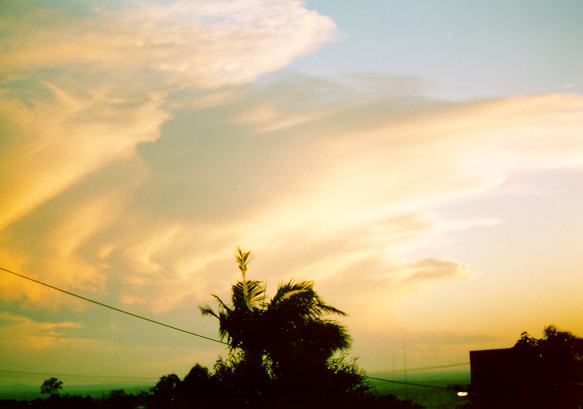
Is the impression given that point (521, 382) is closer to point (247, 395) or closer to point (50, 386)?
point (247, 395)

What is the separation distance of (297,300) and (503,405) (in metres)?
17.2

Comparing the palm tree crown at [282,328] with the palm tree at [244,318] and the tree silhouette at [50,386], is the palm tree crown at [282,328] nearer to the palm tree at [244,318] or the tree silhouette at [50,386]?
the palm tree at [244,318]

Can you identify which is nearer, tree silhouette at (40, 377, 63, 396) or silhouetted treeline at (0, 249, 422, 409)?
silhouetted treeline at (0, 249, 422, 409)

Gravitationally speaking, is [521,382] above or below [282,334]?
below

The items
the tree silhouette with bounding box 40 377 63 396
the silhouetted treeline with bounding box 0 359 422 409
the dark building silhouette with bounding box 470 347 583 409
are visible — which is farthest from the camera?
the tree silhouette with bounding box 40 377 63 396

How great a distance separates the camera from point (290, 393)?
42.2ft

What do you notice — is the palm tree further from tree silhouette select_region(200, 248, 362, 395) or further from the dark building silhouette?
the dark building silhouette

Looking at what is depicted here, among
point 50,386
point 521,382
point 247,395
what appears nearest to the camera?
point 247,395

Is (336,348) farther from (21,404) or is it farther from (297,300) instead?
(21,404)

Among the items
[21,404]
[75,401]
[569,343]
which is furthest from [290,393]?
[569,343]

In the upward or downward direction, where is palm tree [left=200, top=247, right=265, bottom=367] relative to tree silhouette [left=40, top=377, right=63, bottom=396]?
upward

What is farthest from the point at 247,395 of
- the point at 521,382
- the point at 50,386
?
the point at 50,386

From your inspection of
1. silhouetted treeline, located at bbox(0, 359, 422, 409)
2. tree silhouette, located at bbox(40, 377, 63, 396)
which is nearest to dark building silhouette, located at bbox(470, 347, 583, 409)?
silhouetted treeline, located at bbox(0, 359, 422, 409)

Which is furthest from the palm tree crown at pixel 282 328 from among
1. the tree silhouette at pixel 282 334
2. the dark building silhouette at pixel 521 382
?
the dark building silhouette at pixel 521 382
